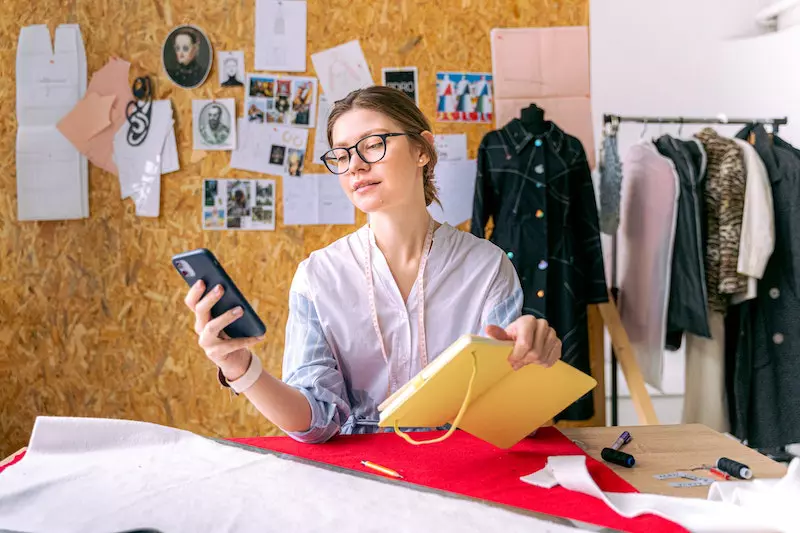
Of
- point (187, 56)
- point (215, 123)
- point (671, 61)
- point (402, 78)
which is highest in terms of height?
point (671, 61)

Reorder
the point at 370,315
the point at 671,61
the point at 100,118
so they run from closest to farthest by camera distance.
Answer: the point at 370,315 → the point at 100,118 → the point at 671,61

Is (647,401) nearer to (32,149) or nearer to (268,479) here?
(268,479)

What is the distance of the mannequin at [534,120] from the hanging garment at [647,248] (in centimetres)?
47

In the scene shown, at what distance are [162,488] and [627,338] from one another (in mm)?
2204

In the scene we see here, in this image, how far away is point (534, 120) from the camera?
2.72 metres

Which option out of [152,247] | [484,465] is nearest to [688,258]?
[484,465]

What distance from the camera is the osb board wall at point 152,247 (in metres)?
2.92

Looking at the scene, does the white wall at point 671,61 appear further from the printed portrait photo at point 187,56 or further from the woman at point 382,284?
the woman at point 382,284

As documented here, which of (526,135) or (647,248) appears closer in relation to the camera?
(526,135)

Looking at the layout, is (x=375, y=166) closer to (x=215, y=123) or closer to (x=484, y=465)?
(x=484, y=465)

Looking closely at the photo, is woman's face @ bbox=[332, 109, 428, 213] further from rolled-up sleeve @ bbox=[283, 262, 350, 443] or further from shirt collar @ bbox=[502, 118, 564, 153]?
shirt collar @ bbox=[502, 118, 564, 153]

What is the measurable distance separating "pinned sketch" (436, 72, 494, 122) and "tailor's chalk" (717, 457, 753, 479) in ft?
6.81

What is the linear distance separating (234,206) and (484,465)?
2.08 meters

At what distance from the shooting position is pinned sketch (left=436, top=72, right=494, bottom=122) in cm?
293
